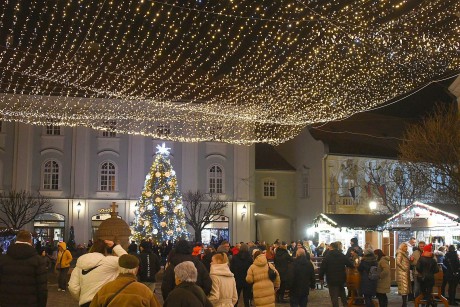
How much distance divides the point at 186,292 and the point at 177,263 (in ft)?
10.0

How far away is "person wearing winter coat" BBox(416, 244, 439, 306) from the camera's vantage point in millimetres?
15758

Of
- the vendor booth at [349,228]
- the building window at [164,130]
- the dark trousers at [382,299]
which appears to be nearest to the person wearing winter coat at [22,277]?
the dark trousers at [382,299]

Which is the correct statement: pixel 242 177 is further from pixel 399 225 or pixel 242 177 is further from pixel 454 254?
pixel 454 254

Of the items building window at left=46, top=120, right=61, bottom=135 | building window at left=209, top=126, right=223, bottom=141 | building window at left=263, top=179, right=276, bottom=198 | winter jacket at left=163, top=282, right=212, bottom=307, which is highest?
building window at left=46, top=120, right=61, bottom=135

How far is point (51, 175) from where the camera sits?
4203cm

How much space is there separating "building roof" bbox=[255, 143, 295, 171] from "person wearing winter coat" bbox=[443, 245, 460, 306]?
2921 cm

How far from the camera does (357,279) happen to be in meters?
16.1

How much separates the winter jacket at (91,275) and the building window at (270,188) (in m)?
39.6

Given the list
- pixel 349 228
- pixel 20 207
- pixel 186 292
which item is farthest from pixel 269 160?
pixel 186 292

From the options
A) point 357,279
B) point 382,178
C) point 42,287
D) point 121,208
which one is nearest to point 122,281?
point 42,287

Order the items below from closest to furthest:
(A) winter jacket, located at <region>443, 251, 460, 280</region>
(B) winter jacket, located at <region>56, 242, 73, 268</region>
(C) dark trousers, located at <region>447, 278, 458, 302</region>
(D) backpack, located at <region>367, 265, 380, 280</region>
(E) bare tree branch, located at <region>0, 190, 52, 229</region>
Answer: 1. (D) backpack, located at <region>367, 265, 380, 280</region>
2. (C) dark trousers, located at <region>447, 278, 458, 302</region>
3. (A) winter jacket, located at <region>443, 251, 460, 280</region>
4. (B) winter jacket, located at <region>56, 242, 73, 268</region>
5. (E) bare tree branch, located at <region>0, 190, 52, 229</region>

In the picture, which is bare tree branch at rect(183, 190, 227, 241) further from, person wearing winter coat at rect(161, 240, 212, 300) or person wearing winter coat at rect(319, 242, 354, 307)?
person wearing winter coat at rect(161, 240, 212, 300)

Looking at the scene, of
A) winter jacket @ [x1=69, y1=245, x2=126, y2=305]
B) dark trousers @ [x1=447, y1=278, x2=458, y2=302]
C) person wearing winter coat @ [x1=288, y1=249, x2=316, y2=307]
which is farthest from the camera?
dark trousers @ [x1=447, y1=278, x2=458, y2=302]

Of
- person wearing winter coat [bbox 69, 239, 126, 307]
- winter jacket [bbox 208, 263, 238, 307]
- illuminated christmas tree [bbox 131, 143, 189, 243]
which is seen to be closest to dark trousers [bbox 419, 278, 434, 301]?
winter jacket [bbox 208, 263, 238, 307]
